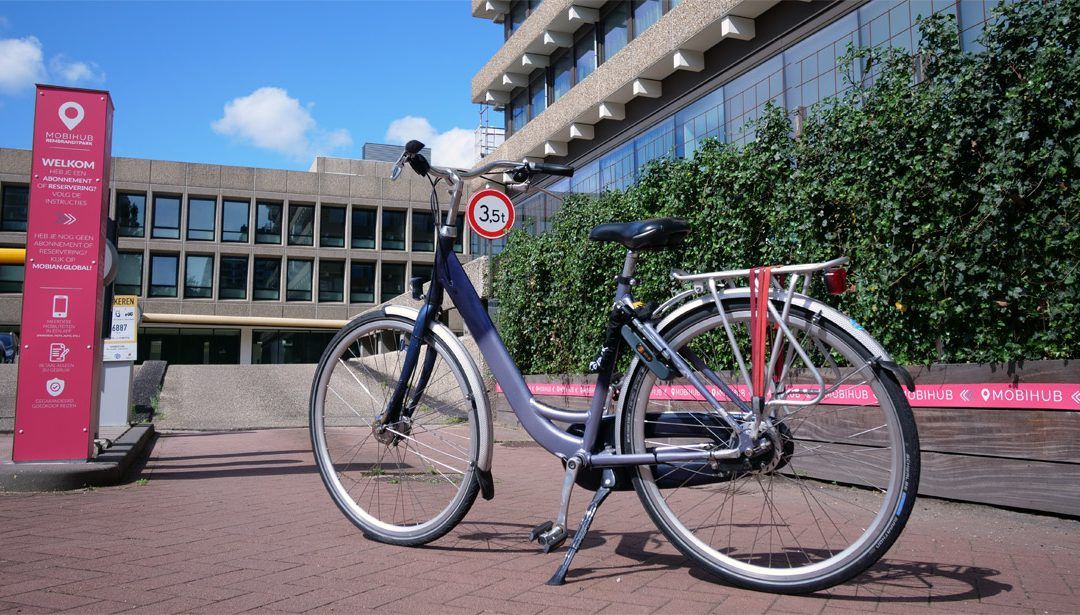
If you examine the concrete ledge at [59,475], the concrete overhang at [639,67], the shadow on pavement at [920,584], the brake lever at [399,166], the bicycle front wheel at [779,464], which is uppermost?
the concrete overhang at [639,67]

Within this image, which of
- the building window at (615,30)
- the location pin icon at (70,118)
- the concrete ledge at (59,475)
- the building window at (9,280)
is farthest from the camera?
the building window at (9,280)

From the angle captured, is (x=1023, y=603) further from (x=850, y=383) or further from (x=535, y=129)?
(x=535, y=129)

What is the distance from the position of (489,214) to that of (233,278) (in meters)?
35.0

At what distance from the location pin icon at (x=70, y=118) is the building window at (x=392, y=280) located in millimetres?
36888

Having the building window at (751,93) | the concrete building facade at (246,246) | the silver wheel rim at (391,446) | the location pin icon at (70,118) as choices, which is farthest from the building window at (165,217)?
the silver wheel rim at (391,446)

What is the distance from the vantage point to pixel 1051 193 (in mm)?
4059

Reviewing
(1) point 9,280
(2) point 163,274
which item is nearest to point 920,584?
(2) point 163,274

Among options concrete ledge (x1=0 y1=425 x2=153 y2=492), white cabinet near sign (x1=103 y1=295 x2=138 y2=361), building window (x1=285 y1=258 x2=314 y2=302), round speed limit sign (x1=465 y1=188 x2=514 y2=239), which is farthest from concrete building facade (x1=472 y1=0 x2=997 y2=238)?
building window (x1=285 y1=258 x2=314 y2=302)

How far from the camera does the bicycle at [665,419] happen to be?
269cm

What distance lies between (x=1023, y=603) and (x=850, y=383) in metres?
0.93

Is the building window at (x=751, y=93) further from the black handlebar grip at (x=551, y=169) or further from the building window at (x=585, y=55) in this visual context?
the building window at (x=585, y=55)

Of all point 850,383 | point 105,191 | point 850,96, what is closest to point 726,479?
point 850,383

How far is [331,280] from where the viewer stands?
138ft

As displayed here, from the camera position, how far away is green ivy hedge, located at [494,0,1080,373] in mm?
4070
